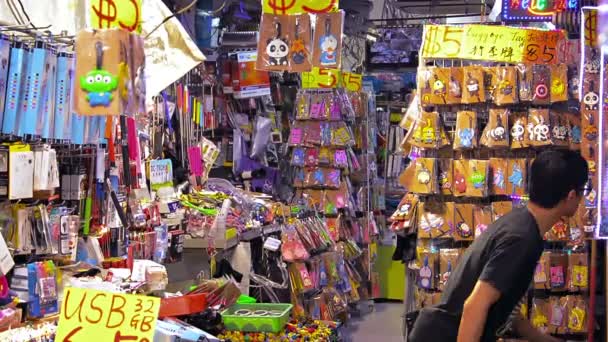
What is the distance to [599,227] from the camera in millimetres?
4121

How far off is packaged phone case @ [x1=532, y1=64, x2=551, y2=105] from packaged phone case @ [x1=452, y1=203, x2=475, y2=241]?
0.94 meters

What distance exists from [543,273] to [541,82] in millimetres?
1357

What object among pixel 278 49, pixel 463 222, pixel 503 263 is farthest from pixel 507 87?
pixel 503 263

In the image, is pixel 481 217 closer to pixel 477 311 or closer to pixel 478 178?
pixel 478 178

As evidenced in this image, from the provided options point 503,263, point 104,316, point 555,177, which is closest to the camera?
point 104,316

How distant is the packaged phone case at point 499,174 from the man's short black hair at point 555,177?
2.69 meters

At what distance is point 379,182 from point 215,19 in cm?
397

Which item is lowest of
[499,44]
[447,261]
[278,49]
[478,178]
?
[447,261]

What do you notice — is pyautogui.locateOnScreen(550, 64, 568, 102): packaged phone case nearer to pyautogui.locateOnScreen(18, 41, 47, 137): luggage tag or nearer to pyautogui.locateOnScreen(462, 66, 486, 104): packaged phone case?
pyautogui.locateOnScreen(462, 66, 486, 104): packaged phone case

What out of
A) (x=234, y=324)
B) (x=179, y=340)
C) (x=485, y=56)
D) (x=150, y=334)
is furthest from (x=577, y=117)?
(x=150, y=334)

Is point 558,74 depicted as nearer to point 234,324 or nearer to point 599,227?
point 599,227

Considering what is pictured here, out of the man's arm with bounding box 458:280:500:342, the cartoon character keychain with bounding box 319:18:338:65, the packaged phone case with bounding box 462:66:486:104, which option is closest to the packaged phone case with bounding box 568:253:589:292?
the packaged phone case with bounding box 462:66:486:104

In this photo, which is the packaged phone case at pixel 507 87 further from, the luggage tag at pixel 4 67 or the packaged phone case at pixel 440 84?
the luggage tag at pixel 4 67

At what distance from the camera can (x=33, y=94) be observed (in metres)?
3.58
